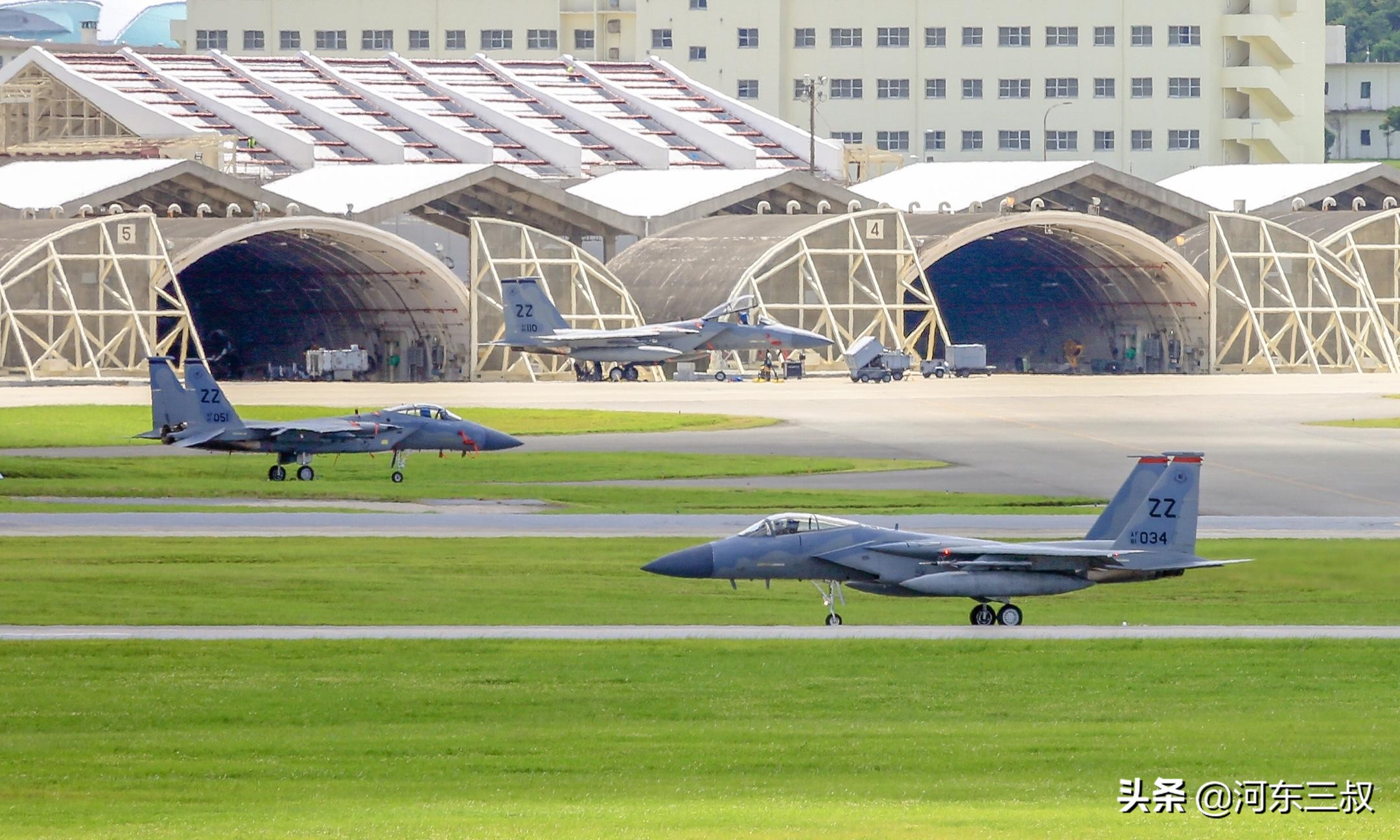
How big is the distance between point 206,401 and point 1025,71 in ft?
379

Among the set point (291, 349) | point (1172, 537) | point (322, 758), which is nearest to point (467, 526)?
point (1172, 537)

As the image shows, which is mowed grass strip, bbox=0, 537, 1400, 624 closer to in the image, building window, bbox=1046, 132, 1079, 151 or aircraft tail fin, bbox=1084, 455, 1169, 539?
aircraft tail fin, bbox=1084, 455, 1169, 539

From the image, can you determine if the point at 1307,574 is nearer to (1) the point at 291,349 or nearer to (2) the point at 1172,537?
(2) the point at 1172,537

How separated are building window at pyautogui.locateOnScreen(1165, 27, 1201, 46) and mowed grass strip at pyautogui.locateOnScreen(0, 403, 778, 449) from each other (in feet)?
305

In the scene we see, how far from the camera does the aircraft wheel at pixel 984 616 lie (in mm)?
31469

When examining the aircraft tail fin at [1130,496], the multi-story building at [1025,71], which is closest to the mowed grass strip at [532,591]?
the aircraft tail fin at [1130,496]

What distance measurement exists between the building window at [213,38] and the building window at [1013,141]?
6050 cm

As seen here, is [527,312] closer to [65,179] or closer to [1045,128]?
[65,179]

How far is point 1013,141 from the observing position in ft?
541

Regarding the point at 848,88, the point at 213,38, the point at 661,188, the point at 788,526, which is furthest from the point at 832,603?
the point at 213,38

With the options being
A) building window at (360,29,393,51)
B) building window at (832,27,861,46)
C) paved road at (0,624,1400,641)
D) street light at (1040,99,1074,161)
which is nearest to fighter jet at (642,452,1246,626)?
paved road at (0,624,1400,641)

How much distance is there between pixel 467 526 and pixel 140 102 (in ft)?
293

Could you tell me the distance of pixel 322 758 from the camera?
23094 millimetres

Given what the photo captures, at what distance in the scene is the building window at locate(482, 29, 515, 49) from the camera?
558ft
